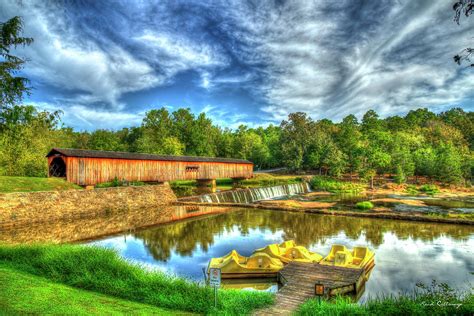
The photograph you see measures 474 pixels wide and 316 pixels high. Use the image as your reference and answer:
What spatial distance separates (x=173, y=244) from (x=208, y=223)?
580 centimetres

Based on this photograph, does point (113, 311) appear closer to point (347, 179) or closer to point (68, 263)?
point (68, 263)

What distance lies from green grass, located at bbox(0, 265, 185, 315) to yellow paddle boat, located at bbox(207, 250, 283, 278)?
5.32m

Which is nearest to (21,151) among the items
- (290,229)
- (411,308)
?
(290,229)

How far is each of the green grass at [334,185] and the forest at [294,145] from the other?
250 centimetres

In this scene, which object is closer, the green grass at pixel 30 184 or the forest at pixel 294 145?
the green grass at pixel 30 184

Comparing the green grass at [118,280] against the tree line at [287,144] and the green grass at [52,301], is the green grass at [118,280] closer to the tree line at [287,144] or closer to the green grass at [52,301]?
the green grass at [52,301]

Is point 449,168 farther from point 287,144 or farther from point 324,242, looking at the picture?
point 324,242

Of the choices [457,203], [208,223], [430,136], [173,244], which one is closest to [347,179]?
[457,203]

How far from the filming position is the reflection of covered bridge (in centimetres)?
2844

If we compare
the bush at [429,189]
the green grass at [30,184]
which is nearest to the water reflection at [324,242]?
the green grass at [30,184]

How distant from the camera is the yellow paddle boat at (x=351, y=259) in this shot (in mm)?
12438

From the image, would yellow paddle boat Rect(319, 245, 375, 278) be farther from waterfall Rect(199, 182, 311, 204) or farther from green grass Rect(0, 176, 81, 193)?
green grass Rect(0, 176, 81, 193)

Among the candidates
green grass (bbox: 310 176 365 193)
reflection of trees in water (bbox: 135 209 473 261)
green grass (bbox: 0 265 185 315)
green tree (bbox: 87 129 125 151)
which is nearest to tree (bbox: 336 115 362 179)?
green grass (bbox: 310 176 365 193)

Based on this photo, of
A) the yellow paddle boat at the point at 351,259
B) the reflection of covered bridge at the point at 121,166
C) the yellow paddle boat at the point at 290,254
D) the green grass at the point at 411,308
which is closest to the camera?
the green grass at the point at 411,308
